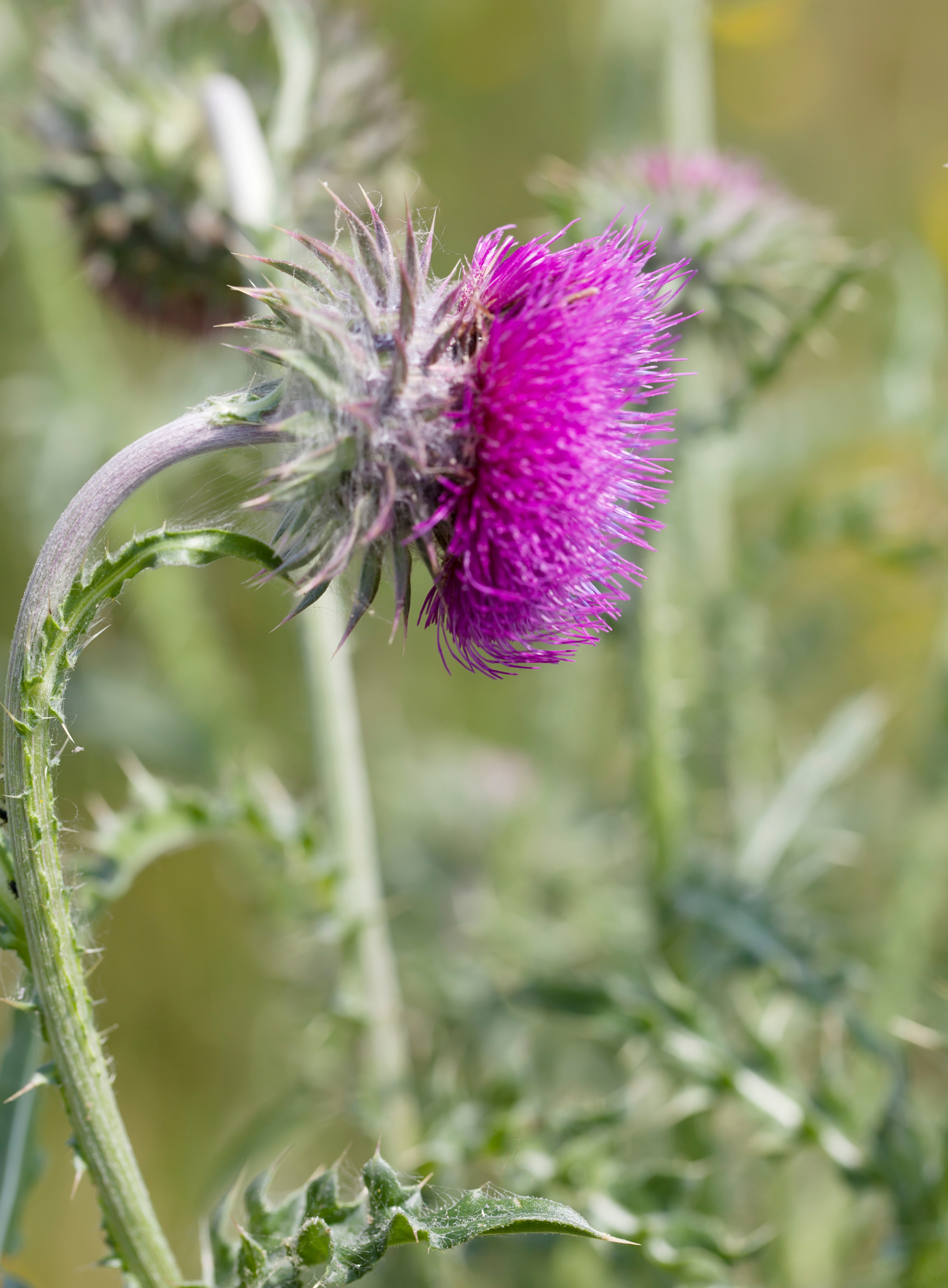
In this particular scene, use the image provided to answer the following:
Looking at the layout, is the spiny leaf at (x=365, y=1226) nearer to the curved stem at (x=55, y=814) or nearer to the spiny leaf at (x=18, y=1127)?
the curved stem at (x=55, y=814)

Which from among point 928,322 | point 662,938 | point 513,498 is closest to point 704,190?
point 928,322

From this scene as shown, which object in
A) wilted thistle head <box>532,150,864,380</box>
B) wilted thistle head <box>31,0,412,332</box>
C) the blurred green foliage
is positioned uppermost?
wilted thistle head <box>31,0,412,332</box>

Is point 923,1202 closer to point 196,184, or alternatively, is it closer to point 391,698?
point 196,184

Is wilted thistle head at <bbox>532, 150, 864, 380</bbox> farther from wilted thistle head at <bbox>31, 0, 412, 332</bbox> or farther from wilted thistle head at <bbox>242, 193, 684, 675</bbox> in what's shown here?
wilted thistle head at <bbox>242, 193, 684, 675</bbox>

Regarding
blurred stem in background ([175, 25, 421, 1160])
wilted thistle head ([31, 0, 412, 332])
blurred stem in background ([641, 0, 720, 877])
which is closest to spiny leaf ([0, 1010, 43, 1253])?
blurred stem in background ([175, 25, 421, 1160])

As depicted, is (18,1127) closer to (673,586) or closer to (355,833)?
(355,833)

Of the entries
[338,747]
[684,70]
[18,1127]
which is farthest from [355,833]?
[684,70]
